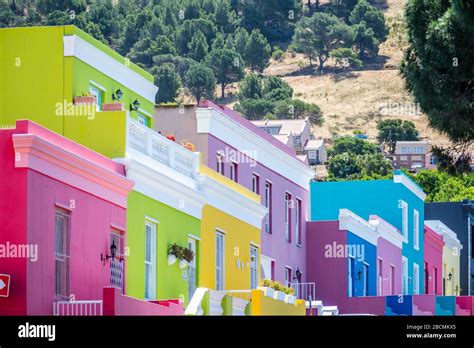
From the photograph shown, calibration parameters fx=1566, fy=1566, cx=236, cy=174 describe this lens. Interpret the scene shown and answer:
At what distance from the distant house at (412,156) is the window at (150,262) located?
136 metres

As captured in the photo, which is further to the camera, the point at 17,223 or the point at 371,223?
the point at 371,223

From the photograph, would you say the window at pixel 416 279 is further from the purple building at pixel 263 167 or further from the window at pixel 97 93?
the window at pixel 97 93

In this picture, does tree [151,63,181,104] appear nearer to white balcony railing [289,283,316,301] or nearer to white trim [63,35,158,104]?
white balcony railing [289,283,316,301]

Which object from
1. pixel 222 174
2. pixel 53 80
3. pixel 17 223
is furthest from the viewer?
pixel 222 174

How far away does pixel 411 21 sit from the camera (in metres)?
28.3

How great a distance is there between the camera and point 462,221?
69.6 meters

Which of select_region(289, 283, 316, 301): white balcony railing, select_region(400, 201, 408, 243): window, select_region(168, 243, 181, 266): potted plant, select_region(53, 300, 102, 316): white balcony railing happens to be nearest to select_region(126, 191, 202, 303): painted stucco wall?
select_region(168, 243, 181, 266): potted plant

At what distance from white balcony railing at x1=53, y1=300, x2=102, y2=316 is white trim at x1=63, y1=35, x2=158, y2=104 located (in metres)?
8.63

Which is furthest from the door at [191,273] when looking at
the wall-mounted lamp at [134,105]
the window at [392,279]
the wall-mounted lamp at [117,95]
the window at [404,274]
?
the window at [404,274]
